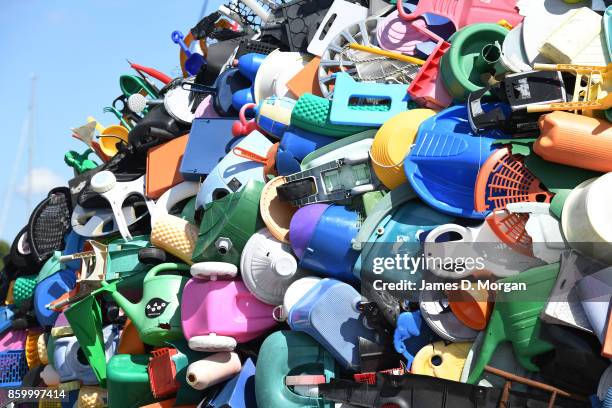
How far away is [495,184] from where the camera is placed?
3324mm

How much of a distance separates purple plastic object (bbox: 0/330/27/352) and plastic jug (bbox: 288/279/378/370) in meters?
2.63

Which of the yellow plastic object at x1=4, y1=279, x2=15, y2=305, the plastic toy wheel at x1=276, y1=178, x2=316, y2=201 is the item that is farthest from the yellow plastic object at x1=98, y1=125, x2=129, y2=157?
the plastic toy wheel at x1=276, y1=178, x2=316, y2=201

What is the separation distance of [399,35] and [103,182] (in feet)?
6.04

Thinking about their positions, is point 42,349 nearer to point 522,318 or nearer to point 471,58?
point 471,58

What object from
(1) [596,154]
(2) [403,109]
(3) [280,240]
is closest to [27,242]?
(3) [280,240]

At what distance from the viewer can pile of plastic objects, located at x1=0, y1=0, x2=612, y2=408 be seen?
10.2 feet

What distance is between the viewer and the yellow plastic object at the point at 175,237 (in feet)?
14.7

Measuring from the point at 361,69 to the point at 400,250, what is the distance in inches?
50.2

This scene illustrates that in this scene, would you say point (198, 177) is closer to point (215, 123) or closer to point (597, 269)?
→ point (215, 123)

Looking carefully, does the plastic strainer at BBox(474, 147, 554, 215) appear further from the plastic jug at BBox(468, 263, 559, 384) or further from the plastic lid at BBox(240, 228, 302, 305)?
the plastic lid at BBox(240, 228, 302, 305)

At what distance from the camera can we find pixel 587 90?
3275 millimetres

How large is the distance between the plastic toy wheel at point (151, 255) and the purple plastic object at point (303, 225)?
901mm

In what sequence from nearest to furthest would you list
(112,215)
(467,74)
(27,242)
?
(467,74)
(112,215)
(27,242)

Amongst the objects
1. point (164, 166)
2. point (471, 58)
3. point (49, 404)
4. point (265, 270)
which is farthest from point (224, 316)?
point (49, 404)
